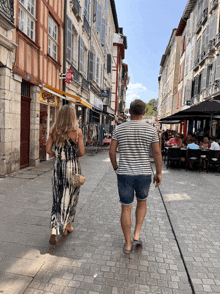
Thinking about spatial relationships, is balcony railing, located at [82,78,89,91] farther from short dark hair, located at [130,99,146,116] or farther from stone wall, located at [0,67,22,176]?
short dark hair, located at [130,99,146,116]

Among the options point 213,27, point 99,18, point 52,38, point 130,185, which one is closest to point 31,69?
point 52,38

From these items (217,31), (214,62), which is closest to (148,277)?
(214,62)

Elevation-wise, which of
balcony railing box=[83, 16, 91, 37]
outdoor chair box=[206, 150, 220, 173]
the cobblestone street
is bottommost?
the cobblestone street

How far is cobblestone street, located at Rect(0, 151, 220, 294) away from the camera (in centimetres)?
234

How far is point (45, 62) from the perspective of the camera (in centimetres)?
929

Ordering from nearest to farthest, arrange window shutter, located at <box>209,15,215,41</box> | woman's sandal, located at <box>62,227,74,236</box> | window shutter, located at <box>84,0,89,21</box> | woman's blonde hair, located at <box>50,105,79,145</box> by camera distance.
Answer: woman's blonde hair, located at <box>50,105,79,145</box> < woman's sandal, located at <box>62,227,74,236</box> < window shutter, located at <box>84,0,89,21</box> < window shutter, located at <box>209,15,215,41</box>

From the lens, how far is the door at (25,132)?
8.01 m

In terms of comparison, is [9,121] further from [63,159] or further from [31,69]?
[63,159]

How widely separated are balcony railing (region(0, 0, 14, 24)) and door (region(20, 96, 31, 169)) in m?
2.37

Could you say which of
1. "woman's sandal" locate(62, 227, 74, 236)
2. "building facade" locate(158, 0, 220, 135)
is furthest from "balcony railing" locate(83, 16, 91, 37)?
"woman's sandal" locate(62, 227, 74, 236)

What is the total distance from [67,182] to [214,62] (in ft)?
56.1

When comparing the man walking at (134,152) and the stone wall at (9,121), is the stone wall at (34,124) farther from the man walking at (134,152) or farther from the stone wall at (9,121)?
the man walking at (134,152)

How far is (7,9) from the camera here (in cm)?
618

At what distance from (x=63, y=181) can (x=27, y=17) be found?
7.01m
